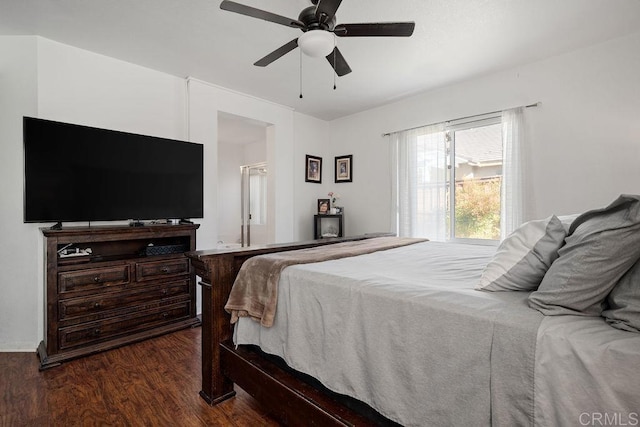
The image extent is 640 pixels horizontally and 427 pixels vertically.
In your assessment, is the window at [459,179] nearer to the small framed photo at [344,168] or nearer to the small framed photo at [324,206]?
the small framed photo at [344,168]

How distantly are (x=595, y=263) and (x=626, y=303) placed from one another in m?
0.12

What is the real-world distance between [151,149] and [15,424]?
7.57ft

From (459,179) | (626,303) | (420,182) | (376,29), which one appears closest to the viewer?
(626,303)

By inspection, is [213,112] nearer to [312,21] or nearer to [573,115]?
[312,21]

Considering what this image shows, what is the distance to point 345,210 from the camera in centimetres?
511

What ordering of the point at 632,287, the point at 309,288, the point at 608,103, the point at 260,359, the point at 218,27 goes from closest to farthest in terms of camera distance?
the point at 632,287, the point at 309,288, the point at 260,359, the point at 218,27, the point at 608,103

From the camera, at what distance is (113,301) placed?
8.63ft

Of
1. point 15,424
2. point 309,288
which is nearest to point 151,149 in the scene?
point 15,424

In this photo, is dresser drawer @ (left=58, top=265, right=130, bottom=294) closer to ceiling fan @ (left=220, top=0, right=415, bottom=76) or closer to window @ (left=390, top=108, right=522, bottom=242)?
ceiling fan @ (left=220, top=0, right=415, bottom=76)

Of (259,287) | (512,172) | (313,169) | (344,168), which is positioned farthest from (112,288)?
(512,172)

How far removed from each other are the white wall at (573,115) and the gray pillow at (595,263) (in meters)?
2.71

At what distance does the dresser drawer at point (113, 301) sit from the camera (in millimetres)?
2412

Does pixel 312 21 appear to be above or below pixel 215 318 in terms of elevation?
above

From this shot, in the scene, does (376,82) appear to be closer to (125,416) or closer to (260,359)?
(260,359)
